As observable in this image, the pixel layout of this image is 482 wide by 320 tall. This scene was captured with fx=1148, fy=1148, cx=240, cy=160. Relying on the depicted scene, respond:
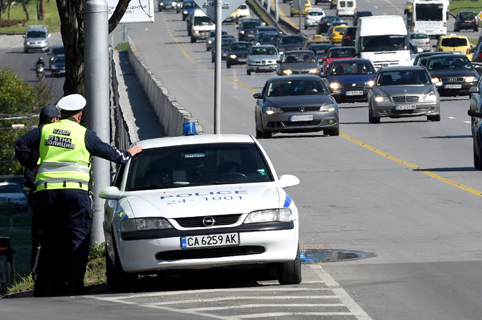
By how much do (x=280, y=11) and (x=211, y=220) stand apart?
11006 cm

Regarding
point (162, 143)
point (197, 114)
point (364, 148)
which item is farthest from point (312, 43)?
point (162, 143)

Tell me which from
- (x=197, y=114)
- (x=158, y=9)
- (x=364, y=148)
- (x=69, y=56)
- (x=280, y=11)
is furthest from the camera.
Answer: (x=158, y=9)

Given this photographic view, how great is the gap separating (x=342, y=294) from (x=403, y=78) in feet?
78.6

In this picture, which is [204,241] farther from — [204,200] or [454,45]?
[454,45]

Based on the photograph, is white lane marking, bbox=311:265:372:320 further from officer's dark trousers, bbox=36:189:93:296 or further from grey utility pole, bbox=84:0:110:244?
grey utility pole, bbox=84:0:110:244

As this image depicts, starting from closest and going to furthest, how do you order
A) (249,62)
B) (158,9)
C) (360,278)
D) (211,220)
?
(211,220) < (360,278) < (249,62) < (158,9)

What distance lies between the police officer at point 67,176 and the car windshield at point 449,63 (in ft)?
107

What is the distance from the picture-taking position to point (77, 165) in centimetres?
934

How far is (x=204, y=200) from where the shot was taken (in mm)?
8992

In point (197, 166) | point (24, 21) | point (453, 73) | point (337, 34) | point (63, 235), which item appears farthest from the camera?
point (24, 21)

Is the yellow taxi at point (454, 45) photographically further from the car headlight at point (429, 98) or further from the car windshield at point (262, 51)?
the car headlight at point (429, 98)

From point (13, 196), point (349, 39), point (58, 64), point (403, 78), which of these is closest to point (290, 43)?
point (349, 39)

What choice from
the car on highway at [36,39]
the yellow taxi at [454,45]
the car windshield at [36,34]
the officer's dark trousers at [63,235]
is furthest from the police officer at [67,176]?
the car windshield at [36,34]

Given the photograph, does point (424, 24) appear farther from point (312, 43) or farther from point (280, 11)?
point (280, 11)
